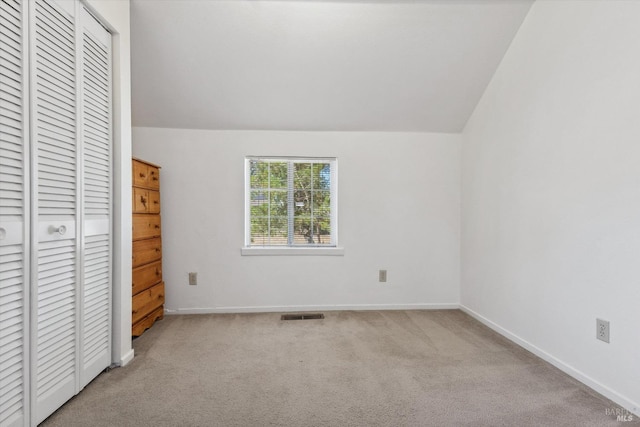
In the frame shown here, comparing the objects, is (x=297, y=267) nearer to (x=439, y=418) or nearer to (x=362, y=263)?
(x=362, y=263)

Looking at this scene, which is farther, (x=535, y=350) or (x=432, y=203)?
(x=432, y=203)

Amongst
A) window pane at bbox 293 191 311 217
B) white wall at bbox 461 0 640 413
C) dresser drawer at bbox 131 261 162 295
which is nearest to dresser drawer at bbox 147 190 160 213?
dresser drawer at bbox 131 261 162 295

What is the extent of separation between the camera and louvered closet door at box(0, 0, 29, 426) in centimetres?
133

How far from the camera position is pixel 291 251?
11.0 feet

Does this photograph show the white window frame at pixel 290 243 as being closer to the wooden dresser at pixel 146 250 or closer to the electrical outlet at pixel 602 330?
the wooden dresser at pixel 146 250

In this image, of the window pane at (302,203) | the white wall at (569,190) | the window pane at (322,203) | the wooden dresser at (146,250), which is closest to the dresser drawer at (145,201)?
the wooden dresser at (146,250)

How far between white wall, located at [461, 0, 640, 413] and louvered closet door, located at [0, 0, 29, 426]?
286 centimetres

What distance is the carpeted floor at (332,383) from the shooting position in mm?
1597

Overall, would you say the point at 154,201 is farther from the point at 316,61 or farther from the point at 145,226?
the point at 316,61

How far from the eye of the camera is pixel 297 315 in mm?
3209

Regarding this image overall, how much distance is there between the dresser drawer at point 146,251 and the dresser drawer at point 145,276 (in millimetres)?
46

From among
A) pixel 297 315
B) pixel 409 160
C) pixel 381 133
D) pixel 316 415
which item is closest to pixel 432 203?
pixel 409 160

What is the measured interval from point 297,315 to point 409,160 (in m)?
1.95

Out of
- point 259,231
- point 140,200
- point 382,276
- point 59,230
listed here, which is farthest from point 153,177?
point 382,276
